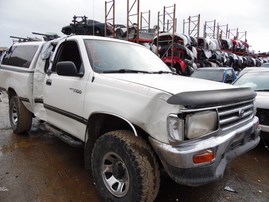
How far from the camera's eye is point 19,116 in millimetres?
4832

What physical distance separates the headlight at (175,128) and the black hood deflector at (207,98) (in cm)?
14

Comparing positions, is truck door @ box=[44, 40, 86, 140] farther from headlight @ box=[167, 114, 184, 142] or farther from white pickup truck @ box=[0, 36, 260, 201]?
headlight @ box=[167, 114, 184, 142]

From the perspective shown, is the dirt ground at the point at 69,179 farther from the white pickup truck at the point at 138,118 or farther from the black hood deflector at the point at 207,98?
the black hood deflector at the point at 207,98

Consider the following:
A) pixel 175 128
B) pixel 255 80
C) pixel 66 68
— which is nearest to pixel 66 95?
pixel 66 68

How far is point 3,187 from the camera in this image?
3.08 m

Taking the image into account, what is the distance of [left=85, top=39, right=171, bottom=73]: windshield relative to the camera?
319 centimetres

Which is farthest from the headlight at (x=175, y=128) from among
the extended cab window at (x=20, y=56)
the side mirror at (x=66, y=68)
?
the extended cab window at (x=20, y=56)

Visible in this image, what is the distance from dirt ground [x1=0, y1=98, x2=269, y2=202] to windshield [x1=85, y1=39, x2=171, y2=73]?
59.2 inches

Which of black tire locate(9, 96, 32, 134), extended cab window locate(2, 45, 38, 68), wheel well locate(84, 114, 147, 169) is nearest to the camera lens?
wheel well locate(84, 114, 147, 169)

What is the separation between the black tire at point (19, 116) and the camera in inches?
190

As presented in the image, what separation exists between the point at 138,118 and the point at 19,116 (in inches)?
133

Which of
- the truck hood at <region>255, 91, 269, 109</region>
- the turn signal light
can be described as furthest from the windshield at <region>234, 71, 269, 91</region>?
the turn signal light

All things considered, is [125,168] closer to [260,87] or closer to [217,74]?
[260,87]

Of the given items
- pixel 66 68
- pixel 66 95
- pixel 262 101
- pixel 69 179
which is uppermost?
pixel 66 68
